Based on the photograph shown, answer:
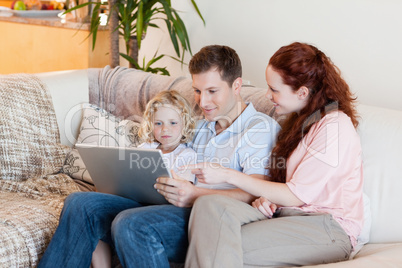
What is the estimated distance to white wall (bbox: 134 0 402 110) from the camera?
2.19m

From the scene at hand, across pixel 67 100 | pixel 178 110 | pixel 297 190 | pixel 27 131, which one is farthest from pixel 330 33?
pixel 27 131

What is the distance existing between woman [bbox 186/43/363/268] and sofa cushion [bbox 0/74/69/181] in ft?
3.30

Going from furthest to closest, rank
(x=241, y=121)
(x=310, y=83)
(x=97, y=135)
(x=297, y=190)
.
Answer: (x=97, y=135), (x=241, y=121), (x=310, y=83), (x=297, y=190)

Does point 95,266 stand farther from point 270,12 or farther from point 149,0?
point 149,0

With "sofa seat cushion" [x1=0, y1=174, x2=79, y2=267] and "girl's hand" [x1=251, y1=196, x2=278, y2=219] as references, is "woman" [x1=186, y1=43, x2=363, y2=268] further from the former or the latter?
"sofa seat cushion" [x1=0, y1=174, x2=79, y2=267]

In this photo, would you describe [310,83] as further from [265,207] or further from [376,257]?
[376,257]

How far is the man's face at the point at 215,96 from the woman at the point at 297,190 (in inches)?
8.0

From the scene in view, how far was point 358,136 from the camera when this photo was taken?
1746mm

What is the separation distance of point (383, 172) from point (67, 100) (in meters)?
1.52

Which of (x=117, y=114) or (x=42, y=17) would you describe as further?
(x=42, y=17)

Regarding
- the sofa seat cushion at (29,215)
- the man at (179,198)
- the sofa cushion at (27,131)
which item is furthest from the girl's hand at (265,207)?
the sofa cushion at (27,131)

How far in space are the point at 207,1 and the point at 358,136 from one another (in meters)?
1.53

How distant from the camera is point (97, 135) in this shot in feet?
8.25

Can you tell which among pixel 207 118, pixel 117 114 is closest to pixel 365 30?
pixel 207 118
